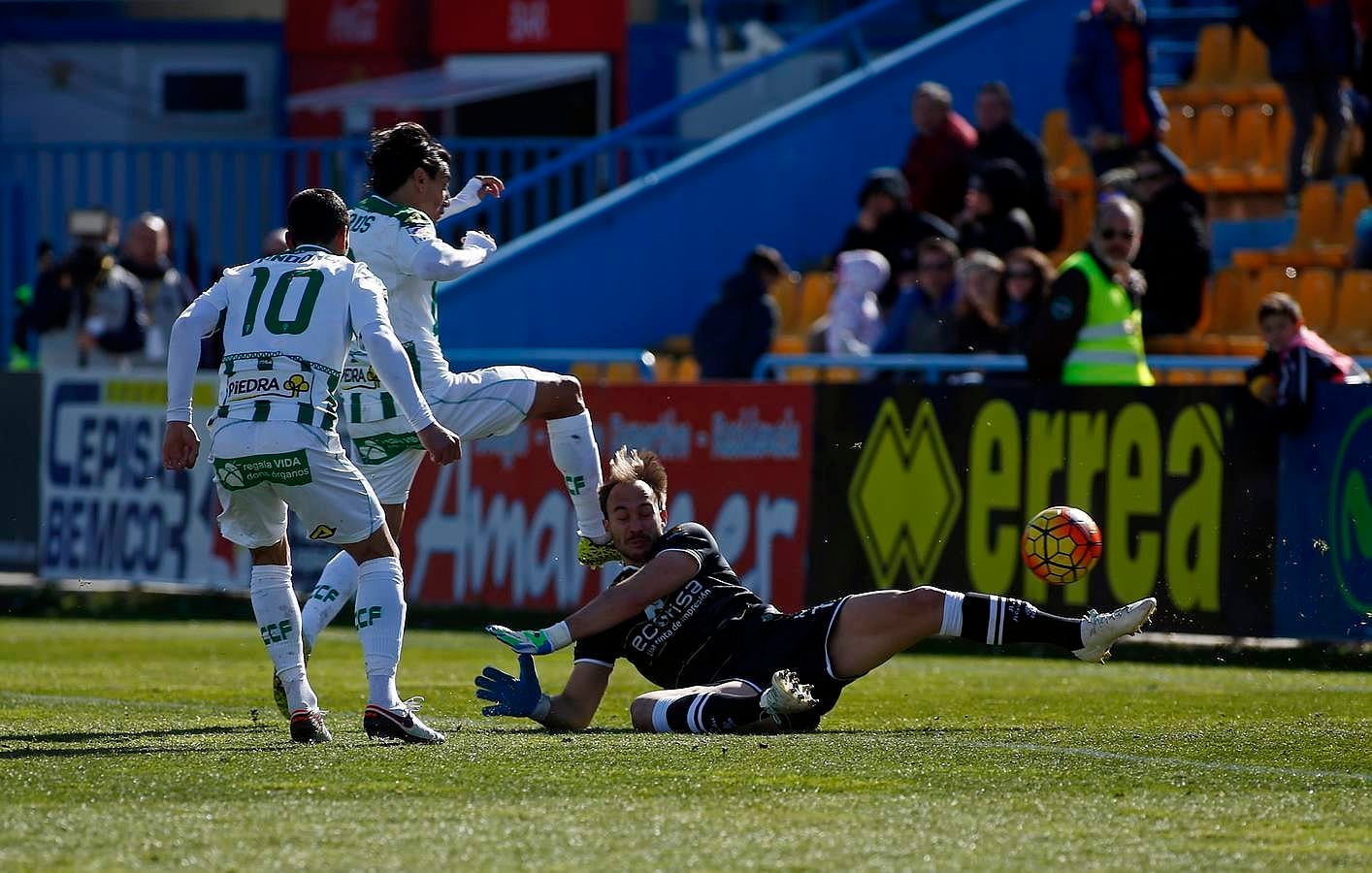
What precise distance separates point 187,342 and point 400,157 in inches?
54.9

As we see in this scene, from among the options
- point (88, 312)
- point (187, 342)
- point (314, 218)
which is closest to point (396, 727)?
point (187, 342)

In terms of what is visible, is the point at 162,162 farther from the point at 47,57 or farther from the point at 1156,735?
the point at 1156,735

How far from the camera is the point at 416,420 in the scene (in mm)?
7684

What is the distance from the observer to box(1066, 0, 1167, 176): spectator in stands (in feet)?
54.4

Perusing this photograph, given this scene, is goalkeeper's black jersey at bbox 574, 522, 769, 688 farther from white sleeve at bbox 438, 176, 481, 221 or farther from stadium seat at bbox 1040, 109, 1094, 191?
stadium seat at bbox 1040, 109, 1094, 191

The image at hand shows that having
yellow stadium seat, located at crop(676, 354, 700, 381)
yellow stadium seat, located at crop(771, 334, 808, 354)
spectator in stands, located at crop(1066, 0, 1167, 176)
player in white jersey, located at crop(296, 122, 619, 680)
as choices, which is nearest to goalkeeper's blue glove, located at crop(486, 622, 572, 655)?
player in white jersey, located at crop(296, 122, 619, 680)

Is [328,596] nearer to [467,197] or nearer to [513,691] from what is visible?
[513,691]

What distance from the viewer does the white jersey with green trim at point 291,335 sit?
25.5 ft

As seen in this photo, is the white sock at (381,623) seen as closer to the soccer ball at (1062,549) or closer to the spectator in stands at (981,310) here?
the soccer ball at (1062,549)

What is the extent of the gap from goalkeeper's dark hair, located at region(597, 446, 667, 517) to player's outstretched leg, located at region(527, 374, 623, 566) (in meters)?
0.35

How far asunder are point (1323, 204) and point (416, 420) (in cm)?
1023

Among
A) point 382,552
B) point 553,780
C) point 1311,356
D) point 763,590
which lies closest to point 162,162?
point 763,590

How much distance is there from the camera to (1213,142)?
1784 centimetres

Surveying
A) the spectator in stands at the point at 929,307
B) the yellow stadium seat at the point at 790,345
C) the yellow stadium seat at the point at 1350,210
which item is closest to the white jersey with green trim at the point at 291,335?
the spectator in stands at the point at 929,307
